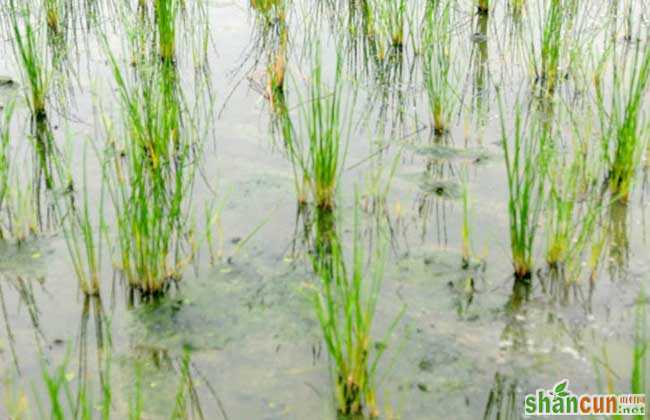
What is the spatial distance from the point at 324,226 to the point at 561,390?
1186 mm

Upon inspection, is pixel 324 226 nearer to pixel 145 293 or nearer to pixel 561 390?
pixel 145 293

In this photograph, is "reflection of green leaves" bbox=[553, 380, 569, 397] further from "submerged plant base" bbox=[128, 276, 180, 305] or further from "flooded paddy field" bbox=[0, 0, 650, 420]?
"submerged plant base" bbox=[128, 276, 180, 305]

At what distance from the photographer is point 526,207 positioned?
9.73 feet

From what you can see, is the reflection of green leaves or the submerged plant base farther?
the submerged plant base

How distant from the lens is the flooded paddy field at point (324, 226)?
2641mm

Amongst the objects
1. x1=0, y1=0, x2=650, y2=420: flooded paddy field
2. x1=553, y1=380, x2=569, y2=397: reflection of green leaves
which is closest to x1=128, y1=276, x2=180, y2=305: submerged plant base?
x1=0, y1=0, x2=650, y2=420: flooded paddy field

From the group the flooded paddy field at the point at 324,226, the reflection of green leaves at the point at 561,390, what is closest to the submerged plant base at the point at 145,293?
the flooded paddy field at the point at 324,226

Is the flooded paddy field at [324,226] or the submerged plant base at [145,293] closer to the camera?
the flooded paddy field at [324,226]

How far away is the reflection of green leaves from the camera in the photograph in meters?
2.55

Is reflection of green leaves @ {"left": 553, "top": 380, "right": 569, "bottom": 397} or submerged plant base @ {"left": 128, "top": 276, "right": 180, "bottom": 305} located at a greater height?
submerged plant base @ {"left": 128, "top": 276, "right": 180, "bottom": 305}

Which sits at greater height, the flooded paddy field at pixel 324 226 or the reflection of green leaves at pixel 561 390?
the flooded paddy field at pixel 324 226

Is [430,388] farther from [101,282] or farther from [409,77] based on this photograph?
[409,77]

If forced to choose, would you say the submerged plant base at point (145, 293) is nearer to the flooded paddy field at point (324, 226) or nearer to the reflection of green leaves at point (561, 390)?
the flooded paddy field at point (324, 226)

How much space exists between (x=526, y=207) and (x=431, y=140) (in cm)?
117
